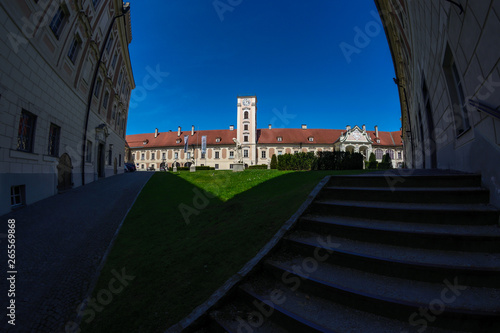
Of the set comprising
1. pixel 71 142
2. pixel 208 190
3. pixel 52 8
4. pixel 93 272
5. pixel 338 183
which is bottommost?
pixel 93 272

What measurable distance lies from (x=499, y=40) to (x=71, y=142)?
653 inches

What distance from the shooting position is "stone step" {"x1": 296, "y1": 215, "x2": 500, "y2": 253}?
266 cm

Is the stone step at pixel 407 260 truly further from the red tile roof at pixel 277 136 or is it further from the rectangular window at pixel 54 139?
the red tile roof at pixel 277 136

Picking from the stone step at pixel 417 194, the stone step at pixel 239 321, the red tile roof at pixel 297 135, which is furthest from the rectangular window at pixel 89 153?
the red tile roof at pixel 297 135

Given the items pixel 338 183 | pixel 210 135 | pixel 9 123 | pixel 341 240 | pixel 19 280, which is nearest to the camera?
pixel 341 240

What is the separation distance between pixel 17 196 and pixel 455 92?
572 inches

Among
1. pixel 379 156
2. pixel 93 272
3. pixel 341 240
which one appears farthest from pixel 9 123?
pixel 379 156

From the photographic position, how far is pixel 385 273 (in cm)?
262

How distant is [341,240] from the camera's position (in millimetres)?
3369

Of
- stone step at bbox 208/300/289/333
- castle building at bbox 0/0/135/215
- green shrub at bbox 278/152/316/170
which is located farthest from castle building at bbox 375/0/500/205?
castle building at bbox 0/0/135/215

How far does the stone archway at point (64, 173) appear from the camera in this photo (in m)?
10.8

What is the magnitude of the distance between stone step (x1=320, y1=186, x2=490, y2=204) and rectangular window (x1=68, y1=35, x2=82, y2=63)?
15.3 meters

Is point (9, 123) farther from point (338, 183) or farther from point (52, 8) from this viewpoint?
point (338, 183)

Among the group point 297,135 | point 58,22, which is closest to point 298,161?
point 58,22
